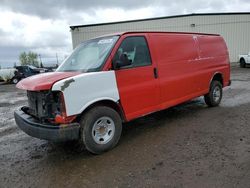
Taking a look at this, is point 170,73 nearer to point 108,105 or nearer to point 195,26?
point 108,105

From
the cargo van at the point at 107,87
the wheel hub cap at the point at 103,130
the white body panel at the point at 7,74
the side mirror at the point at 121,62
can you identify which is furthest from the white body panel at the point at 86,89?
the white body panel at the point at 7,74

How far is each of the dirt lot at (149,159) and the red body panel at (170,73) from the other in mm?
627

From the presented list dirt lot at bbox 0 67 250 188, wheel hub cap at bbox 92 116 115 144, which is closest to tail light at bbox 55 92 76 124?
wheel hub cap at bbox 92 116 115 144

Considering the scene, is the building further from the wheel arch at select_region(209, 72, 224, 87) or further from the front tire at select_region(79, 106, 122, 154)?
the front tire at select_region(79, 106, 122, 154)

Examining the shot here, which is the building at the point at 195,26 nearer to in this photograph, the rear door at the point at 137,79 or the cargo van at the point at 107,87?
the cargo van at the point at 107,87

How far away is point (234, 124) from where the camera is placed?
561 centimetres

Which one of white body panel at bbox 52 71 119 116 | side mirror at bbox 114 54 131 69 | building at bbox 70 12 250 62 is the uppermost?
building at bbox 70 12 250 62

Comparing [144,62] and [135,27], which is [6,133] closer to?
[144,62]

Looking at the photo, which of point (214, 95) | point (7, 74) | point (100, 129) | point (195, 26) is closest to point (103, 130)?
point (100, 129)

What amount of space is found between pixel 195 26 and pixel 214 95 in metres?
22.4

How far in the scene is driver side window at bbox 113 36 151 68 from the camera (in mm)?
4750

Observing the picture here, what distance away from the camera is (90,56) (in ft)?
16.0

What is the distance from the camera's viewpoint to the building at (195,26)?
27703 millimetres

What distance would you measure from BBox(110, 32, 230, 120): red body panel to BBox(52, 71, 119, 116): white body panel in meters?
0.21
